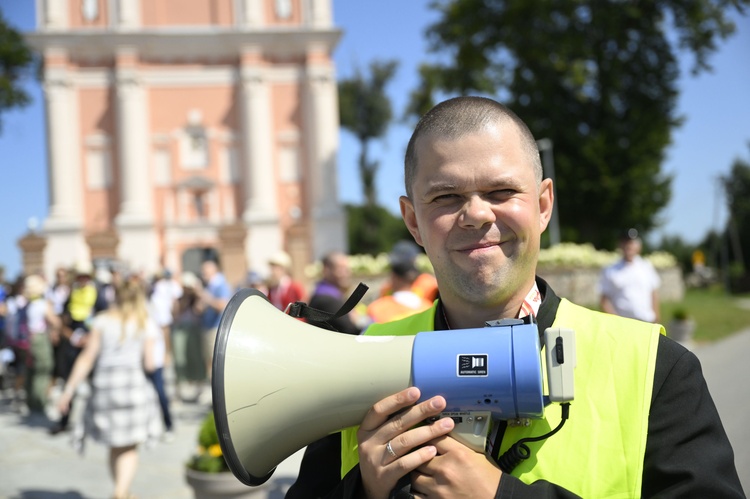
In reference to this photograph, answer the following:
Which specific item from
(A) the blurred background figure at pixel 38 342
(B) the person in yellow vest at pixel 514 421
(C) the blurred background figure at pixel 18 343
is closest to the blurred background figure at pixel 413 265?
(B) the person in yellow vest at pixel 514 421

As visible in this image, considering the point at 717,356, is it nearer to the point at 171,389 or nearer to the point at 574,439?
the point at 171,389

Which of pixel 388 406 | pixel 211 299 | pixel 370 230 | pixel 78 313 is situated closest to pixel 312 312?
pixel 388 406

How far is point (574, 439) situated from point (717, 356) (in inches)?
472

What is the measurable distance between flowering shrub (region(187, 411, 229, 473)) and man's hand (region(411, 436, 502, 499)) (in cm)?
371

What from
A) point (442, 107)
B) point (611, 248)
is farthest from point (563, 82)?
point (442, 107)

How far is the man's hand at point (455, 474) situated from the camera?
1431 mm

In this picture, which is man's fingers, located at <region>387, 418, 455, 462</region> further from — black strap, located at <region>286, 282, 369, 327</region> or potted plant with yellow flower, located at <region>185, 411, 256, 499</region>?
potted plant with yellow flower, located at <region>185, 411, 256, 499</region>

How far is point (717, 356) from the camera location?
12172 millimetres

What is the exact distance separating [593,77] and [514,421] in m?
29.3

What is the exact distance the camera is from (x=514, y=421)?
5.01ft

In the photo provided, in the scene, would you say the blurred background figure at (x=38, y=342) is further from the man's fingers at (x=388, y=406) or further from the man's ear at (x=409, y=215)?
the man's fingers at (x=388, y=406)

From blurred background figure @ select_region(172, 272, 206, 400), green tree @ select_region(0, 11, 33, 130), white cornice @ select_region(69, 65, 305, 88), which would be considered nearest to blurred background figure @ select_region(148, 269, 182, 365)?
blurred background figure @ select_region(172, 272, 206, 400)

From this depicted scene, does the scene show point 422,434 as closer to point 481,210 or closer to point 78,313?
point 481,210

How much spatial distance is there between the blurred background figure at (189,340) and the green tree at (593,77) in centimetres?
1999
